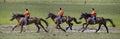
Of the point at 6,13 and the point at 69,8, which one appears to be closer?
the point at 6,13

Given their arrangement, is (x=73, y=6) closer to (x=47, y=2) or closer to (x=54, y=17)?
(x=47, y=2)

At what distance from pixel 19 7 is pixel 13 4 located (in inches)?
14.1

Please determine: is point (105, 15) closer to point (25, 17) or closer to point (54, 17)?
point (54, 17)

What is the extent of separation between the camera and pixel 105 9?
1022 inches

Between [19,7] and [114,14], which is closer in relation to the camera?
[114,14]

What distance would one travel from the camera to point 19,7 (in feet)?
85.3

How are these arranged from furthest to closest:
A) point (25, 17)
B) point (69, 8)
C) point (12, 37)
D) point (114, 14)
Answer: point (69, 8) → point (114, 14) → point (25, 17) → point (12, 37)

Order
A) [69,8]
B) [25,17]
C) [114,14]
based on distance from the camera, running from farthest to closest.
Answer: [69,8] < [114,14] < [25,17]

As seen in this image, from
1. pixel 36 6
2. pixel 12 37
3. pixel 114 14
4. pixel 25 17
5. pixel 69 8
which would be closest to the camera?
pixel 12 37

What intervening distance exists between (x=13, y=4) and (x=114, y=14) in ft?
17.9

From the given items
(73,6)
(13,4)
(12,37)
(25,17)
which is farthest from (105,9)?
(12,37)

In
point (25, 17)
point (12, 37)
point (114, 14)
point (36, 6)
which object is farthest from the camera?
point (36, 6)

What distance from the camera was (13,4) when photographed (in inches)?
1018

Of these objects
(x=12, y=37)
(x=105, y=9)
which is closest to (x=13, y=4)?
(x=105, y=9)
